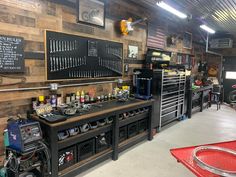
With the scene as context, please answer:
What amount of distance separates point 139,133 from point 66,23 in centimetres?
238

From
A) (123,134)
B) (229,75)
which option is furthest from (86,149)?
(229,75)

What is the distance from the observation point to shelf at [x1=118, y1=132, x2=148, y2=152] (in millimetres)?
3129

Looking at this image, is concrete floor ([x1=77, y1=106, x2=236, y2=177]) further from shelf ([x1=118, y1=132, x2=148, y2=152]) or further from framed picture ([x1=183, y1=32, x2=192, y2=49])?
framed picture ([x1=183, y1=32, x2=192, y2=49])

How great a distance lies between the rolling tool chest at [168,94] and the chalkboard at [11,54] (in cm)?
263

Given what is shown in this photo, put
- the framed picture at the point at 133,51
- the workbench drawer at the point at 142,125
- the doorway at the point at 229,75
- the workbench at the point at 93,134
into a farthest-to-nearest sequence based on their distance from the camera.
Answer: the doorway at the point at 229,75 < the framed picture at the point at 133,51 < the workbench drawer at the point at 142,125 < the workbench at the point at 93,134

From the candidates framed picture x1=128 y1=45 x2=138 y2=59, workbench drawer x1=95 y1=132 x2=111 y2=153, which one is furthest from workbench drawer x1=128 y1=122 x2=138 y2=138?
framed picture x1=128 y1=45 x2=138 y2=59

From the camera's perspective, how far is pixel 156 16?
479 cm

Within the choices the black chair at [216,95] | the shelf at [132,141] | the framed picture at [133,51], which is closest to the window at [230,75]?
A: the black chair at [216,95]

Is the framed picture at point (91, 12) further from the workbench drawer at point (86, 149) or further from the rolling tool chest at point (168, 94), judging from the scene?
the workbench drawer at point (86, 149)

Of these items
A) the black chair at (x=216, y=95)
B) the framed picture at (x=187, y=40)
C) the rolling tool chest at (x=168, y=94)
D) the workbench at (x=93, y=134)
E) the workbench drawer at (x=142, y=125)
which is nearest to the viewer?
the workbench at (x=93, y=134)

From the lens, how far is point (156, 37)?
16.2ft

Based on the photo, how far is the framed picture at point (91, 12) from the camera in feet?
9.77

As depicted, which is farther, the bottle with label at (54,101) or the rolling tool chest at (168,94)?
the rolling tool chest at (168,94)

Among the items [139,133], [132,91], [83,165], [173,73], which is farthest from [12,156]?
[173,73]
